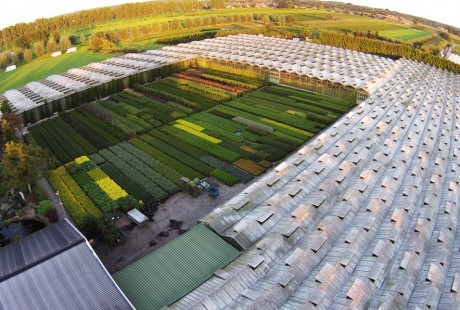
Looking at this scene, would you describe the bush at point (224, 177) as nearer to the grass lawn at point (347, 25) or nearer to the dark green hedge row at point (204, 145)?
the dark green hedge row at point (204, 145)

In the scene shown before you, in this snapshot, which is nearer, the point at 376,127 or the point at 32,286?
the point at 32,286

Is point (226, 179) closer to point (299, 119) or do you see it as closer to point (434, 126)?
point (299, 119)

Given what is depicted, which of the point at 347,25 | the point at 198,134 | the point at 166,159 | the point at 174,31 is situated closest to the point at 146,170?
the point at 166,159

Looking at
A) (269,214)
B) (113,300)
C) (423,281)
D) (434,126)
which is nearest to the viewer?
(113,300)

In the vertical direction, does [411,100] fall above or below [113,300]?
above

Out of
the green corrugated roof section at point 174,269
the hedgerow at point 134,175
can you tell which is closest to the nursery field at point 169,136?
the hedgerow at point 134,175

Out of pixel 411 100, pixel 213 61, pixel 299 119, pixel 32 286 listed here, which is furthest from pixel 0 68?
pixel 411 100

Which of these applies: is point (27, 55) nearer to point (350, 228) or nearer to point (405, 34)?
point (350, 228)
